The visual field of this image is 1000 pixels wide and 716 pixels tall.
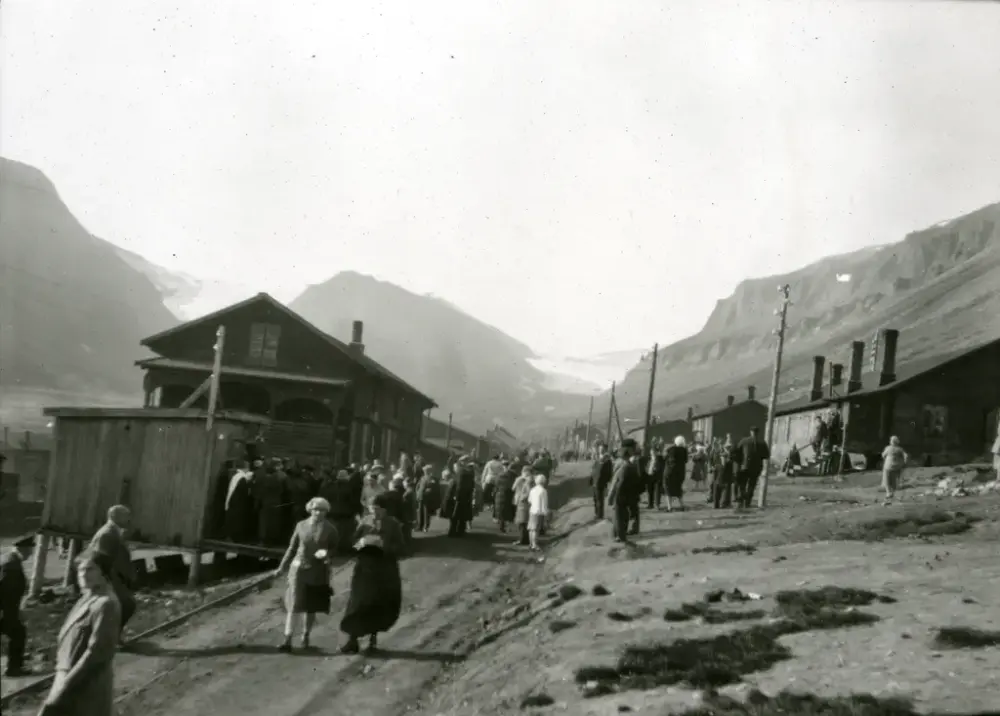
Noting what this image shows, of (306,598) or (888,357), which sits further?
(888,357)

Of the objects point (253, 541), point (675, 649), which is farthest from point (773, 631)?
point (253, 541)

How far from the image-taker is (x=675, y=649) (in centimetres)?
929

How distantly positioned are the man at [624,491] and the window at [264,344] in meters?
21.8

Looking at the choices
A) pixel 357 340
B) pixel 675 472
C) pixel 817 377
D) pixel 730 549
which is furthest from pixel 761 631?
pixel 817 377

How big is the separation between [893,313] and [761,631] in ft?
449

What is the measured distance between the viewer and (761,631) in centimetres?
1004

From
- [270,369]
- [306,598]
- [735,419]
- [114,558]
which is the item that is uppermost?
[735,419]

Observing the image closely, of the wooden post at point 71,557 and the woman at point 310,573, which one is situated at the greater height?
the woman at point 310,573

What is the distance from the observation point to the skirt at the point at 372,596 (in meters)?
10.9

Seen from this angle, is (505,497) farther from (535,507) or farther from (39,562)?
(39,562)

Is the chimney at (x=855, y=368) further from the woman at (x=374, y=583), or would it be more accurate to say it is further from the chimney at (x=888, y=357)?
the woman at (x=374, y=583)

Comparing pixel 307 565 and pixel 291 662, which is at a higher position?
pixel 307 565

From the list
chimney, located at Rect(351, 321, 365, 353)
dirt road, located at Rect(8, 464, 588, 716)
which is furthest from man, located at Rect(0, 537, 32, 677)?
chimney, located at Rect(351, 321, 365, 353)

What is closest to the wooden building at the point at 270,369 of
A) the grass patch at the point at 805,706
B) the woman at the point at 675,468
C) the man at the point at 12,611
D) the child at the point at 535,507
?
the woman at the point at 675,468
